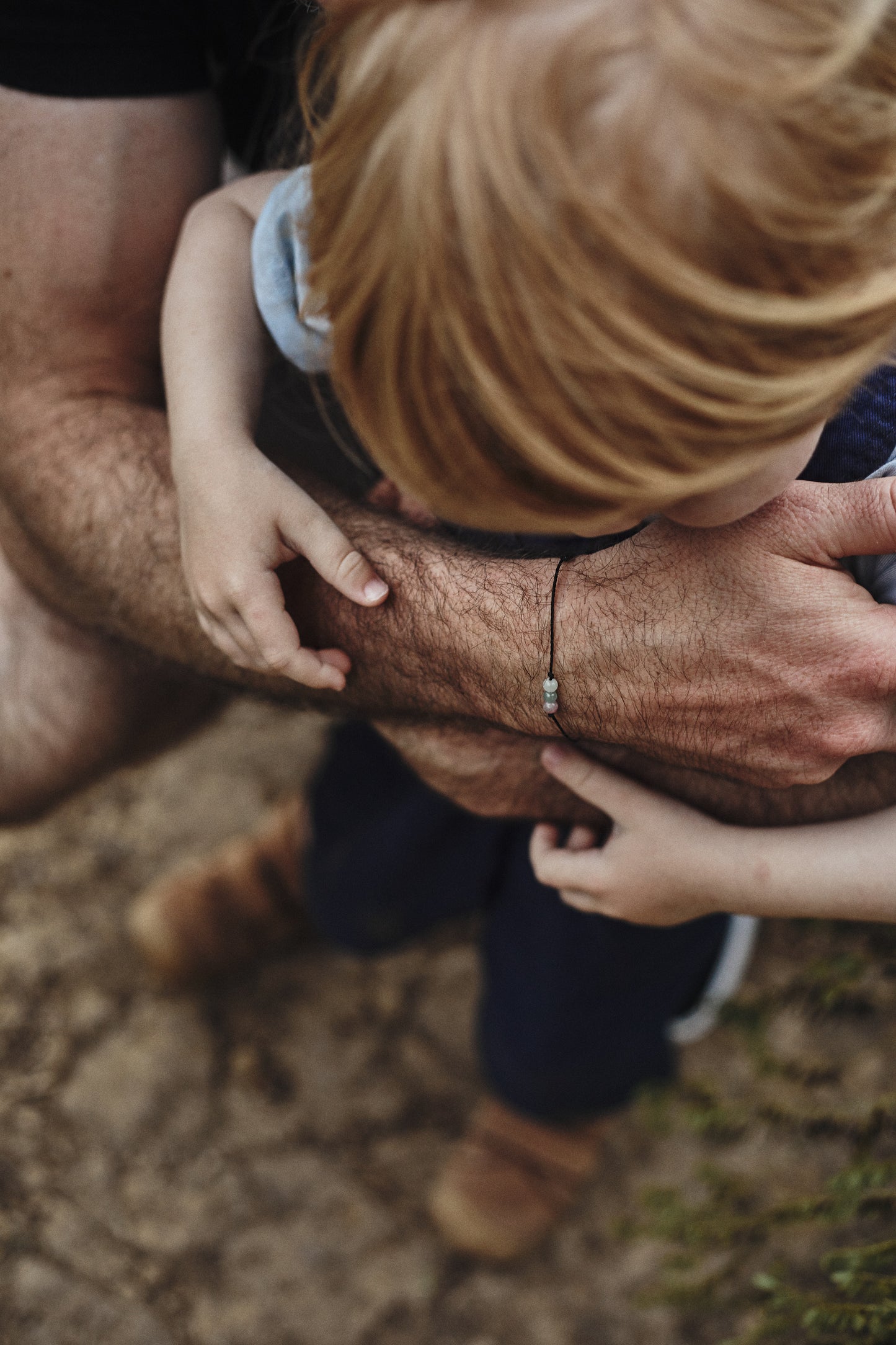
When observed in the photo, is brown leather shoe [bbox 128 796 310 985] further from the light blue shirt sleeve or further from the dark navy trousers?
the light blue shirt sleeve

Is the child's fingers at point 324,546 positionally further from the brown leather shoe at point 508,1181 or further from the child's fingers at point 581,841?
the brown leather shoe at point 508,1181

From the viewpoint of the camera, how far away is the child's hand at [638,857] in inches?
51.0

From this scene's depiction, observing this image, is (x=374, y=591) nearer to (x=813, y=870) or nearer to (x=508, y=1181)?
(x=813, y=870)

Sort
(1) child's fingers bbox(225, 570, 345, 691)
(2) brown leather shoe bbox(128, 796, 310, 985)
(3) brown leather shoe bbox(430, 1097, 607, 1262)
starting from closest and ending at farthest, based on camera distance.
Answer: (1) child's fingers bbox(225, 570, 345, 691), (3) brown leather shoe bbox(430, 1097, 607, 1262), (2) brown leather shoe bbox(128, 796, 310, 985)

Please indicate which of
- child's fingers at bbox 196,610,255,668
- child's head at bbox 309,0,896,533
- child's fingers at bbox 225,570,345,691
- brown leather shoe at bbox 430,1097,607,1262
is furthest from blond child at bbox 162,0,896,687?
brown leather shoe at bbox 430,1097,607,1262

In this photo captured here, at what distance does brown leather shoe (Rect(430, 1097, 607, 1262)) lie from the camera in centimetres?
201

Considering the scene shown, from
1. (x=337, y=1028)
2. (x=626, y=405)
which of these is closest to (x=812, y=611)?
(x=626, y=405)

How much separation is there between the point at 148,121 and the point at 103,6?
0.15m

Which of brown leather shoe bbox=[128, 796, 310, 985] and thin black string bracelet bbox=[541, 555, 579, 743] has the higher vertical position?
thin black string bracelet bbox=[541, 555, 579, 743]

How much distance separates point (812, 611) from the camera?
3.87 feet

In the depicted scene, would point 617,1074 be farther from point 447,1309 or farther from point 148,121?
point 148,121

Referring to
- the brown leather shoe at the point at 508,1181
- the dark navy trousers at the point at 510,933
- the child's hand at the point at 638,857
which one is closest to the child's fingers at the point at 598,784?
the child's hand at the point at 638,857

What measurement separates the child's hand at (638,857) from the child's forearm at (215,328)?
0.63m

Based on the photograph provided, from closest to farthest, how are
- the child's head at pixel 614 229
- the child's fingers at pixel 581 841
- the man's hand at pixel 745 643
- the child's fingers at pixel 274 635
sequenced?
1. the child's head at pixel 614 229
2. the man's hand at pixel 745 643
3. the child's fingers at pixel 274 635
4. the child's fingers at pixel 581 841
